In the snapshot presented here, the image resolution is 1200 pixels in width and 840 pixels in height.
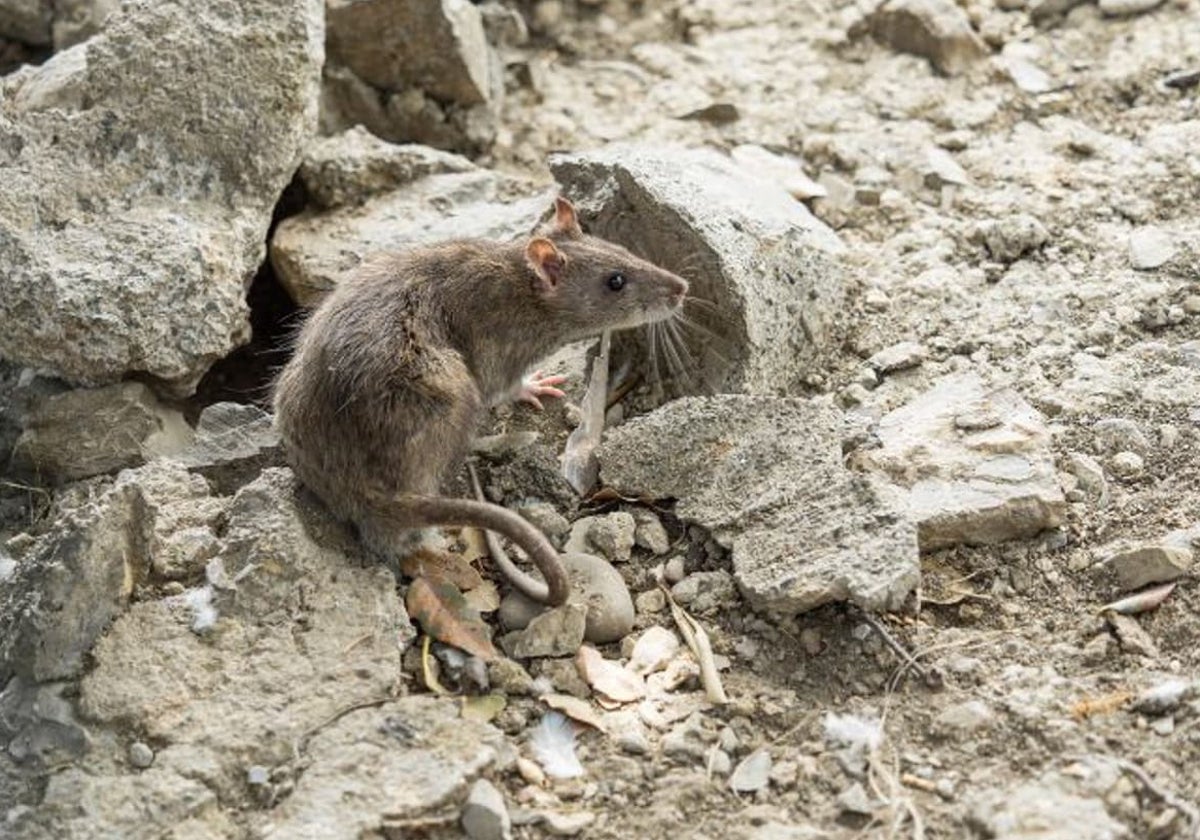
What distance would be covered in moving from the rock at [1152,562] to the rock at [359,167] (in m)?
2.93

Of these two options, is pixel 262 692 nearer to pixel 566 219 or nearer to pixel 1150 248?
pixel 566 219

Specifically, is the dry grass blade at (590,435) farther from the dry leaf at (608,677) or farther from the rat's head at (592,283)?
the dry leaf at (608,677)

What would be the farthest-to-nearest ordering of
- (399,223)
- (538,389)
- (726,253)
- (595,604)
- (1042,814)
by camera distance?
(399,223) → (538,389) → (726,253) → (595,604) → (1042,814)

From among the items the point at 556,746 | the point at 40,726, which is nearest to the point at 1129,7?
the point at 556,746

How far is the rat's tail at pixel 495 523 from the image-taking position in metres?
4.27

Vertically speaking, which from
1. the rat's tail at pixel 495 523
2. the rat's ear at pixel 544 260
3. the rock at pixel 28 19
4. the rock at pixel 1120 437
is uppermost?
the rock at pixel 28 19

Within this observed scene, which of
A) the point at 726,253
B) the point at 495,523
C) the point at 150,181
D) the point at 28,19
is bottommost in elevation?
the point at 495,523

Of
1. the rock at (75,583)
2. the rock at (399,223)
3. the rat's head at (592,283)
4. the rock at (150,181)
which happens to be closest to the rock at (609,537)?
the rat's head at (592,283)

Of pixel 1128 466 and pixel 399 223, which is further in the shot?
pixel 399 223

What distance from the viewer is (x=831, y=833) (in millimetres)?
3725

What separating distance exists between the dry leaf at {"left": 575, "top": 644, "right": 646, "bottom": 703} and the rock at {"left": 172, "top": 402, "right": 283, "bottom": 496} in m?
1.27

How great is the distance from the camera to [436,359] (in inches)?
183

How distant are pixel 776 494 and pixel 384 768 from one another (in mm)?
1365

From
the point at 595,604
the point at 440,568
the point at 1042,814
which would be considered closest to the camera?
the point at 1042,814
